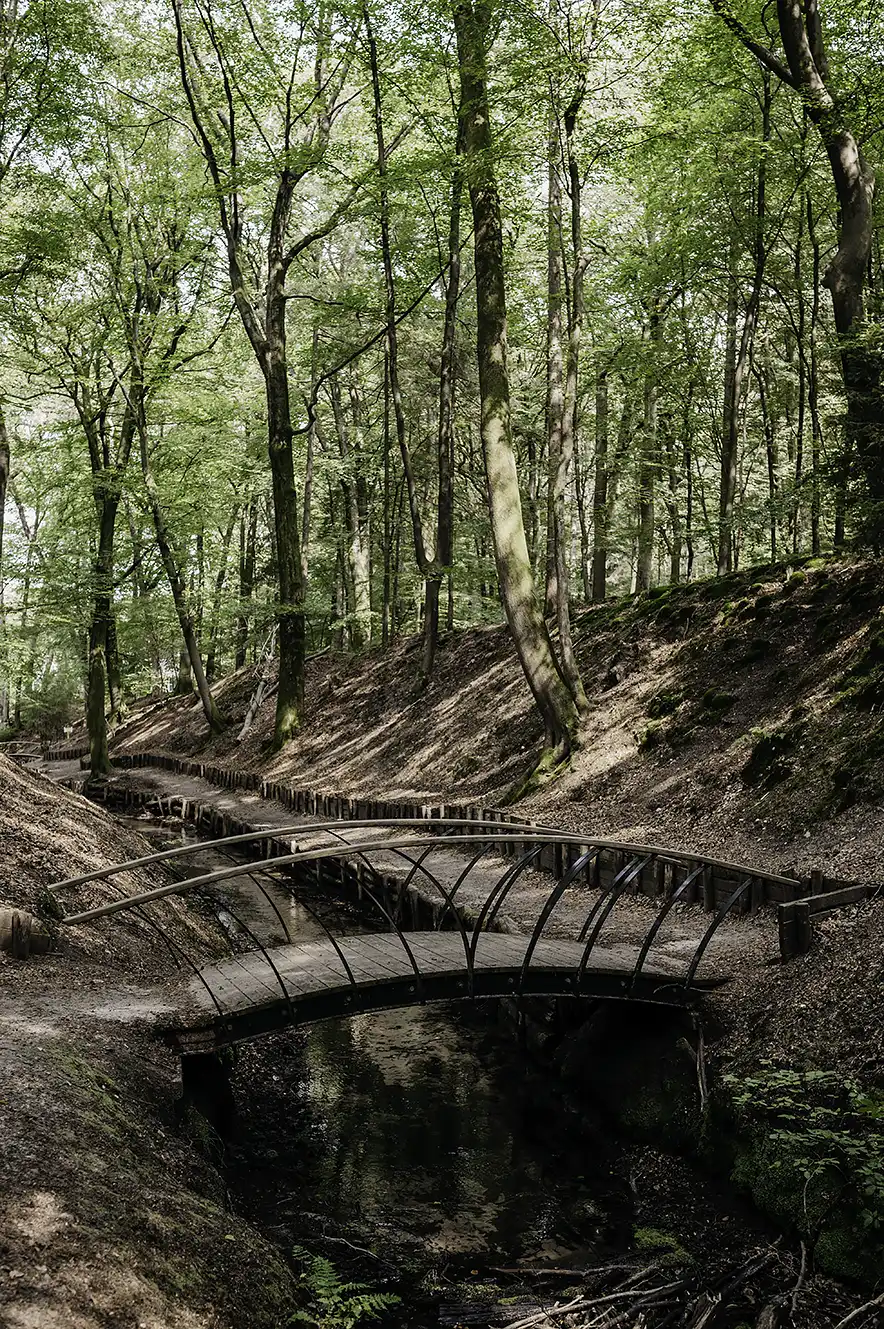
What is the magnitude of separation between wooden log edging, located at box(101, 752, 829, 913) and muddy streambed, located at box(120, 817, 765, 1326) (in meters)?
1.88

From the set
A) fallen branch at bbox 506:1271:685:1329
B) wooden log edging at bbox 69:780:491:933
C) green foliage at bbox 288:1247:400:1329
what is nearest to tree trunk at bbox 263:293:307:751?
wooden log edging at bbox 69:780:491:933

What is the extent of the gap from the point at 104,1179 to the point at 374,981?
8.28ft

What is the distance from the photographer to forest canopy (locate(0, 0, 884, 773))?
12391 mm

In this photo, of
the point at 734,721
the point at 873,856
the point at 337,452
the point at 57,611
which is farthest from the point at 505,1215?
the point at 337,452

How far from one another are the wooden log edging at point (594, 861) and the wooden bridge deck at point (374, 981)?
2.75ft

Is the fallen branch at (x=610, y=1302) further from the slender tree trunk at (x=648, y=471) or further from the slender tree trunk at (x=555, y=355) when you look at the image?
the slender tree trunk at (x=648, y=471)

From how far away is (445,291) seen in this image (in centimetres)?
2186

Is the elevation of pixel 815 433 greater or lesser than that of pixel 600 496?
lesser

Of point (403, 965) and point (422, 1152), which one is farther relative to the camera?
point (403, 965)

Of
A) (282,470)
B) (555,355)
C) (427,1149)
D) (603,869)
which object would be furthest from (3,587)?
(427,1149)

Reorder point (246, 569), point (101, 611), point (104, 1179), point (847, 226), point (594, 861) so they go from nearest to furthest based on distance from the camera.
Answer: point (104, 1179) < point (594, 861) < point (847, 226) < point (101, 611) < point (246, 569)

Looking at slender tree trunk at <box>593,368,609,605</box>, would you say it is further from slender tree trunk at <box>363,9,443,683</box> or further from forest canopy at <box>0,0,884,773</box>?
slender tree trunk at <box>363,9,443,683</box>

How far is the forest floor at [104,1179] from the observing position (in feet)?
9.95

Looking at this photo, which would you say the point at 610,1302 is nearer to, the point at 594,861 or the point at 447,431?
the point at 594,861
